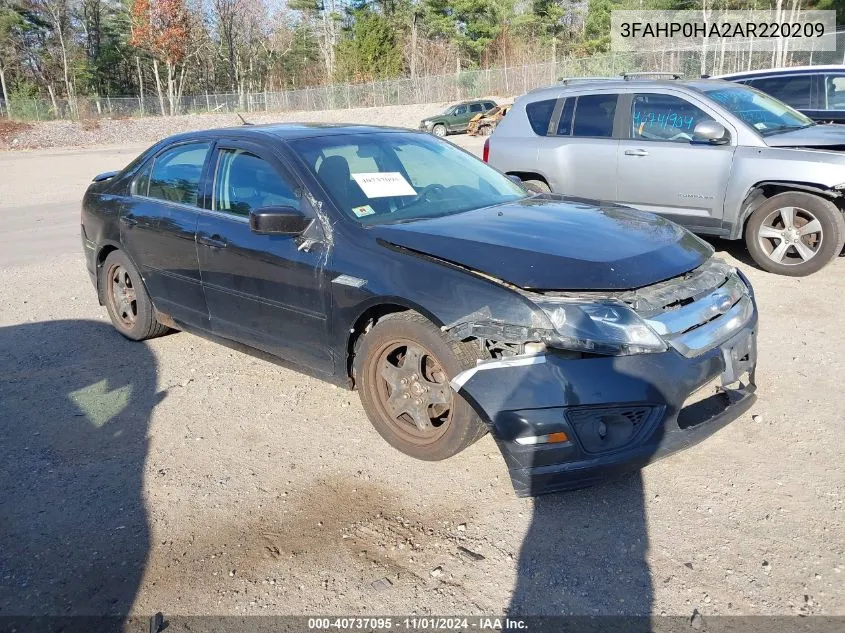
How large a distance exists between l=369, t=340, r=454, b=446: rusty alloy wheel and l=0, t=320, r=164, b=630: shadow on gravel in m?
1.28

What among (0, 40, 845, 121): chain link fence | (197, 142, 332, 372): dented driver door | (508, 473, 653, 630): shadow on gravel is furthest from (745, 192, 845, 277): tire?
(0, 40, 845, 121): chain link fence

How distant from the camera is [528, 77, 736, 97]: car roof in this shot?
7191 millimetres

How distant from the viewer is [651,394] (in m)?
2.90

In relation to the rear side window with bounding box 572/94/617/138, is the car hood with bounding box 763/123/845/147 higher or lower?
lower

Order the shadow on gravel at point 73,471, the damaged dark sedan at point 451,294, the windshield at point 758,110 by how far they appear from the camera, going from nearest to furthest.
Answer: the shadow on gravel at point 73,471, the damaged dark sedan at point 451,294, the windshield at point 758,110

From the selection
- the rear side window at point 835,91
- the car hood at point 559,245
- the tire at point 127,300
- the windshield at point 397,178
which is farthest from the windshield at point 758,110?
the tire at point 127,300

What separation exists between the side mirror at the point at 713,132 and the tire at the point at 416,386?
4546 millimetres

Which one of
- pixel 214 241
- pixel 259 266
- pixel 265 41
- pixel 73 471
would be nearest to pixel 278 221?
pixel 259 266

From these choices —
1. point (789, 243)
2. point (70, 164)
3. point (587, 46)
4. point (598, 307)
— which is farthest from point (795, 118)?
point (587, 46)

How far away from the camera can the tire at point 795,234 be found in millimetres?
6297

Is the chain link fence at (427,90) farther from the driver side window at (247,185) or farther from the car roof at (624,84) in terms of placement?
the driver side window at (247,185)

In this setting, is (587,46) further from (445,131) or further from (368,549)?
(368,549)

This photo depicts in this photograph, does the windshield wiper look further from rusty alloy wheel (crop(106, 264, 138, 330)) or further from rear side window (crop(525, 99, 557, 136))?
rusty alloy wheel (crop(106, 264, 138, 330))

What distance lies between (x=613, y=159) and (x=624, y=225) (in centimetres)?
385
